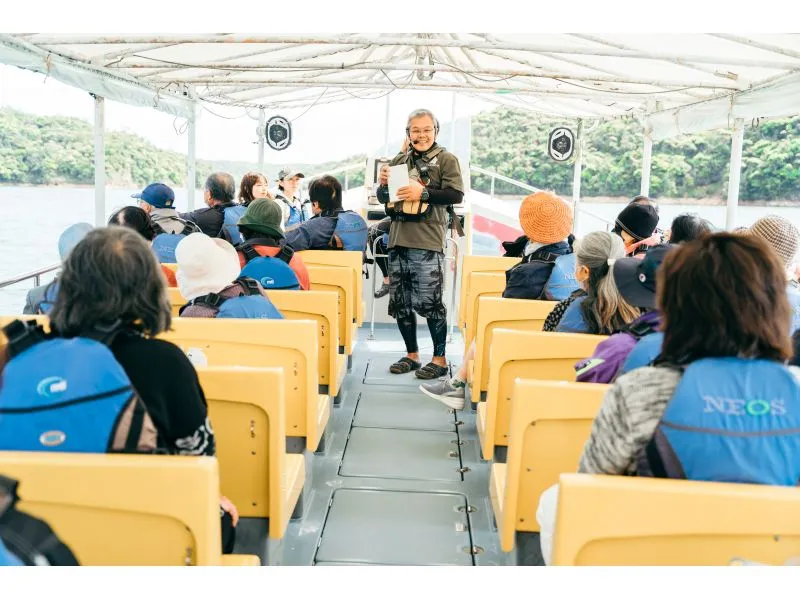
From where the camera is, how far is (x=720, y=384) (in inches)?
55.8

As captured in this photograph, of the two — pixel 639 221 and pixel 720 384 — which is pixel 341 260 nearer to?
pixel 639 221

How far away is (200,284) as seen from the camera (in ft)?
8.48

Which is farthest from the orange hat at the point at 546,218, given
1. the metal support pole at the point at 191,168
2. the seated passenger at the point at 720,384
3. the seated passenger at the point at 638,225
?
the metal support pole at the point at 191,168

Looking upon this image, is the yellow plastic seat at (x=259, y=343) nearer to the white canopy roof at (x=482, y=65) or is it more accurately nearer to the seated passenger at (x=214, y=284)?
the seated passenger at (x=214, y=284)

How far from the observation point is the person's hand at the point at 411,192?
13.5 ft

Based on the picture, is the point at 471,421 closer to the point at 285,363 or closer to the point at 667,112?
the point at 285,363

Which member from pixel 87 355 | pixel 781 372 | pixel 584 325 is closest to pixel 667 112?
pixel 584 325

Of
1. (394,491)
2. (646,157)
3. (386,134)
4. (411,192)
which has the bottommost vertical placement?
(394,491)

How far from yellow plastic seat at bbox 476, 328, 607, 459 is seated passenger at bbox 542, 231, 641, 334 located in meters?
0.12

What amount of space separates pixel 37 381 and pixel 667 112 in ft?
20.5

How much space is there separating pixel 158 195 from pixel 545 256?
2.49 meters

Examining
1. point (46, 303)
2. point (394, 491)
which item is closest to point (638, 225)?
point (394, 491)

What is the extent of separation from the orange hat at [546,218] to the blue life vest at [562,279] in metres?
0.13

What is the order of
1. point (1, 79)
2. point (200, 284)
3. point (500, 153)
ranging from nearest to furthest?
1. point (200, 284)
2. point (1, 79)
3. point (500, 153)
